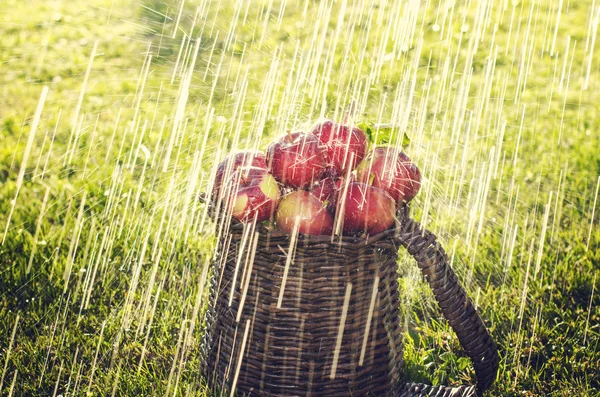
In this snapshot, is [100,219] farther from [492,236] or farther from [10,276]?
[492,236]

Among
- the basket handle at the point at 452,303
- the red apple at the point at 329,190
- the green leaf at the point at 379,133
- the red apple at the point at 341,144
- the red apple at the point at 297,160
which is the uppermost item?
the green leaf at the point at 379,133

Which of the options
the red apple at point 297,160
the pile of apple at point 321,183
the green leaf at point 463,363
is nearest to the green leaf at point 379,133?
the pile of apple at point 321,183

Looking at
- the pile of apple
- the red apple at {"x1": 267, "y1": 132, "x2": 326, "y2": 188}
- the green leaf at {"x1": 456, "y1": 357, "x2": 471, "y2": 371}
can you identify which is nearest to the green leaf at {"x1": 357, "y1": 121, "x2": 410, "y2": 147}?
the pile of apple

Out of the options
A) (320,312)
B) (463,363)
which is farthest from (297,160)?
(463,363)

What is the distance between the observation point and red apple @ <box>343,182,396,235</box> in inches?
61.9

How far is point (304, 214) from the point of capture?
61.6 inches

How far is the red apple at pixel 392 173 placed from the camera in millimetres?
1673

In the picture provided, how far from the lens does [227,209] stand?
1595 millimetres

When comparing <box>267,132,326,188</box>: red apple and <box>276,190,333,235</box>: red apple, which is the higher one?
<box>267,132,326,188</box>: red apple

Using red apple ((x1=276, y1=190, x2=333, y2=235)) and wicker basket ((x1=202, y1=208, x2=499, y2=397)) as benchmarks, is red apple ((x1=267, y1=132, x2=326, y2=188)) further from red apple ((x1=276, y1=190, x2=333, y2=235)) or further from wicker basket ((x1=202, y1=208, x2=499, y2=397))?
wicker basket ((x1=202, y1=208, x2=499, y2=397))

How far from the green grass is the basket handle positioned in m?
0.21

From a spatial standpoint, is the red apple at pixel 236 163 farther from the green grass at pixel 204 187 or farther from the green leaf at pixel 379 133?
the green leaf at pixel 379 133

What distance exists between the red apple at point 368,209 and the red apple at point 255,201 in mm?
163

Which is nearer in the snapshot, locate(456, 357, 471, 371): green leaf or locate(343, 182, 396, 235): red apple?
locate(343, 182, 396, 235): red apple
